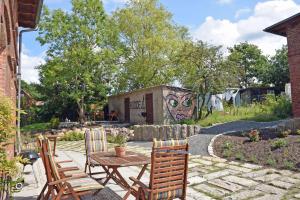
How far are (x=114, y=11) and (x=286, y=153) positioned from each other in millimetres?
21799

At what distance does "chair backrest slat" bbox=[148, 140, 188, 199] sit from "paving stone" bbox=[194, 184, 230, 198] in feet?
4.94

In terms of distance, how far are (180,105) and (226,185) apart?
41.1 feet

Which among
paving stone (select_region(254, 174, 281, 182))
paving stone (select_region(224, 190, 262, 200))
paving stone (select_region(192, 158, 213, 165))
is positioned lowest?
paving stone (select_region(224, 190, 262, 200))

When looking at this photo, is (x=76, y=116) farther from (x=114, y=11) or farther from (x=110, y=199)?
(x=110, y=199)

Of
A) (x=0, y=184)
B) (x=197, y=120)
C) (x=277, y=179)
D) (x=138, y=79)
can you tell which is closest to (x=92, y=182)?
(x=0, y=184)

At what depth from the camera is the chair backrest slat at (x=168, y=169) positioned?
139 inches

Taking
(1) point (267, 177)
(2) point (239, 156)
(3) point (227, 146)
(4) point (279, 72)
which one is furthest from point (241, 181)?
(4) point (279, 72)

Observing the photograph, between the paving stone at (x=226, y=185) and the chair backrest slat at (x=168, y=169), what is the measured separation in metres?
1.89

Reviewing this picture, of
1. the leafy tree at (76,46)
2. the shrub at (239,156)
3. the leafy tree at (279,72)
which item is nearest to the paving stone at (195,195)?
the shrub at (239,156)

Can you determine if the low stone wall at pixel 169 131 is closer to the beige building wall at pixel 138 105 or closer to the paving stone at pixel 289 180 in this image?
the beige building wall at pixel 138 105

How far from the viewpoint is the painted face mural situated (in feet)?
58.1

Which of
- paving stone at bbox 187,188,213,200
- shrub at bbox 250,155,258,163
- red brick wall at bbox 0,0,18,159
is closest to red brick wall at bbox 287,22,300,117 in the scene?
shrub at bbox 250,155,258,163

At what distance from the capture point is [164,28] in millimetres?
25656

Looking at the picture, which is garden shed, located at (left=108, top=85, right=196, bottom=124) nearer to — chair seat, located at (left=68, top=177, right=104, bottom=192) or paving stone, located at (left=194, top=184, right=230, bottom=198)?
paving stone, located at (left=194, top=184, right=230, bottom=198)
